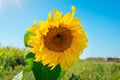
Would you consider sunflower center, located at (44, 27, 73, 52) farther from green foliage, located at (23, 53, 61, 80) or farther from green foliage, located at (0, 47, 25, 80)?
green foliage, located at (0, 47, 25, 80)

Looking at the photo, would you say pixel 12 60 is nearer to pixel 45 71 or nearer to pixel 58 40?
pixel 45 71

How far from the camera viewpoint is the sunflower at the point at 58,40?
2.67 m

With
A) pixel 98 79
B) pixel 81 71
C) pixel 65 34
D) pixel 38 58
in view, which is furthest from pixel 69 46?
pixel 81 71

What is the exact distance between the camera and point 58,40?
2756 millimetres

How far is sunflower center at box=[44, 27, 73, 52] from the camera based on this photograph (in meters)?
2.75

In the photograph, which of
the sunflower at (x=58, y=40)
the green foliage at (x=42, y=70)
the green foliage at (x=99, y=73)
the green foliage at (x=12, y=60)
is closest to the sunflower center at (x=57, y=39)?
the sunflower at (x=58, y=40)

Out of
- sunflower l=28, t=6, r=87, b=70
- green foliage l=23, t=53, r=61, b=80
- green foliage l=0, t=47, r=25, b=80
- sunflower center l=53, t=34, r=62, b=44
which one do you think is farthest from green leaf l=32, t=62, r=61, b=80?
green foliage l=0, t=47, r=25, b=80

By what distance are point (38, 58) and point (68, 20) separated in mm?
375

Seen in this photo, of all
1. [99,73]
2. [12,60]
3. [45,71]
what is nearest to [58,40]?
[45,71]

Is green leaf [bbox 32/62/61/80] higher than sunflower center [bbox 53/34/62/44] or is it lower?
lower

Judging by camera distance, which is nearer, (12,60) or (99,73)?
(99,73)

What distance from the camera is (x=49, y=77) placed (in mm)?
2863

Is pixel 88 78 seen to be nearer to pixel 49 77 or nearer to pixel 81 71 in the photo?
pixel 81 71

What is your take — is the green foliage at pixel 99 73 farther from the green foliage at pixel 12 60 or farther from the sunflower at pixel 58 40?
the sunflower at pixel 58 40
